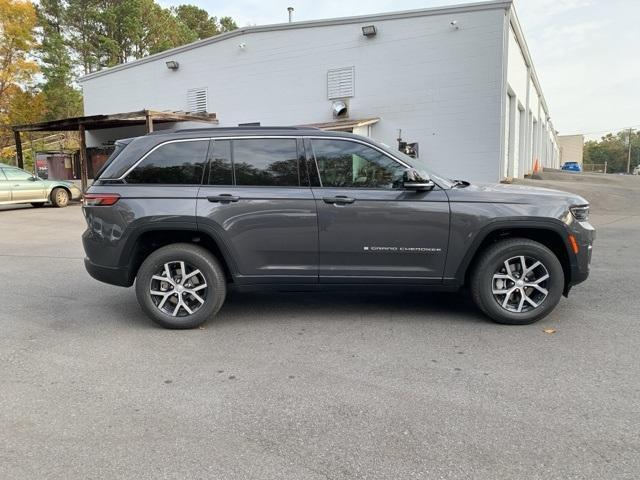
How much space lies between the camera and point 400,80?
17203 mm

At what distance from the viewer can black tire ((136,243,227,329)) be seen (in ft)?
15.5

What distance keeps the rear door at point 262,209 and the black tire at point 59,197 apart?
15.6 m

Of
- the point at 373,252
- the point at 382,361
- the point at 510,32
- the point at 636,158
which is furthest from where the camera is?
the point at 636,158

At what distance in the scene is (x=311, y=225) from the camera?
184 inches

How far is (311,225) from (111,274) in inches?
79.2

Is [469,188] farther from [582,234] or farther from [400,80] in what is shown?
[400,80]

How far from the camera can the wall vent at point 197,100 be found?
21.6 metres

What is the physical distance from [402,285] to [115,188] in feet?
9.51

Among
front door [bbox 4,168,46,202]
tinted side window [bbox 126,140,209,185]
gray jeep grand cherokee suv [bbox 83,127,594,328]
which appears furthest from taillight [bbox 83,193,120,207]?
front door [bbox 4,168,46,202]

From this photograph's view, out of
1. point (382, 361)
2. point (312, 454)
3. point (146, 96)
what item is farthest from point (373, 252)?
point (146, 96)

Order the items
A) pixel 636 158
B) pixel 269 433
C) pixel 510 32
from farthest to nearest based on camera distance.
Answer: pixel 636 158, pixel 510 32, pixel 269 433

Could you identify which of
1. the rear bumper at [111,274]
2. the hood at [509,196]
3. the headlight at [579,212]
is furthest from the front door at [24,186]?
the headlight at [579,212]

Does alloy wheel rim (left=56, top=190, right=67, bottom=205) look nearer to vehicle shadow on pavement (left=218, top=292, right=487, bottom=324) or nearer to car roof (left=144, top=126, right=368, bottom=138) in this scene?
vehicle shadow on pavement (left=218, top=292, right=487, bottom=324)

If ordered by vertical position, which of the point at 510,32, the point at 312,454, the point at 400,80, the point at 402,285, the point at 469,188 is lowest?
the point at 312,454
